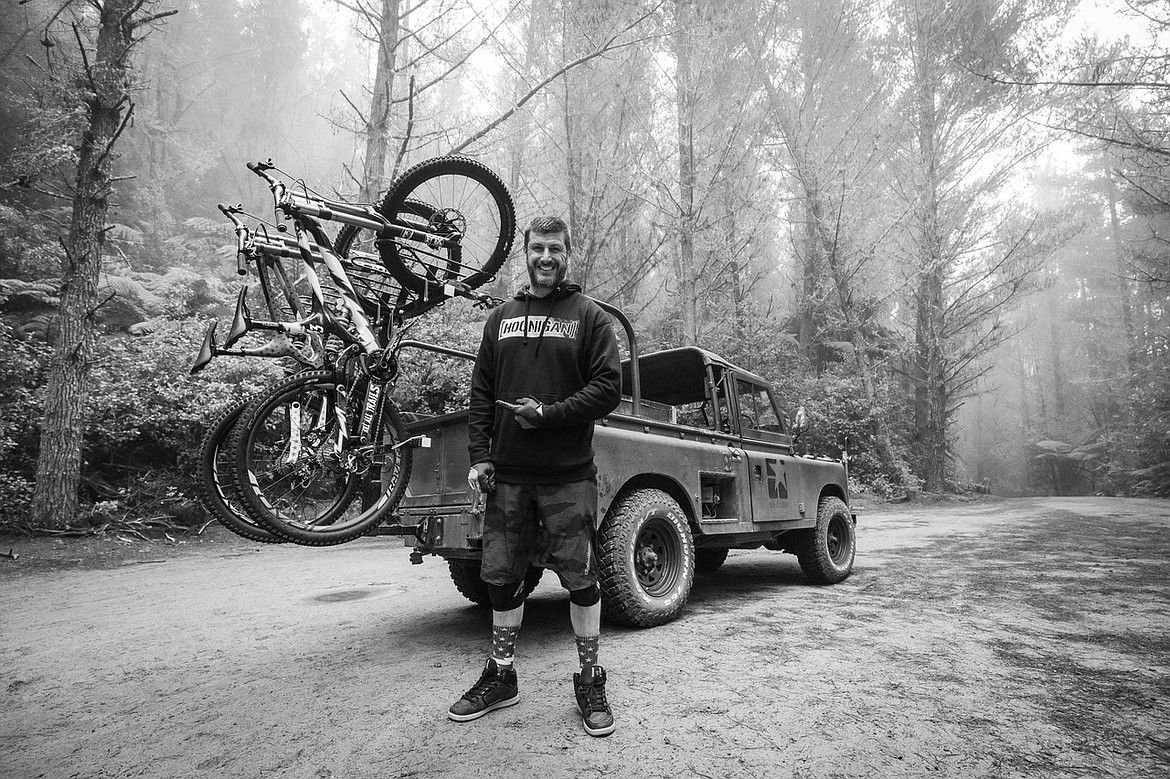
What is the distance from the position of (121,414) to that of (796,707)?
10.2 m

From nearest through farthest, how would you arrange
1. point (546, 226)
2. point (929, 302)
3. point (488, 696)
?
point (488, 696), point (546, 226), point (929, 302)

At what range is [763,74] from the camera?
1417cm

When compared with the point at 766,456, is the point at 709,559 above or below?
below

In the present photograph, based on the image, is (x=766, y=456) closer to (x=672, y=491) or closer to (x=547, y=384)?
(x=672, y=491)

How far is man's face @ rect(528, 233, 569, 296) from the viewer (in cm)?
276

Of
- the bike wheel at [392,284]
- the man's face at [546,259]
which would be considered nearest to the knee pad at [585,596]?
the man's face at [546,259]

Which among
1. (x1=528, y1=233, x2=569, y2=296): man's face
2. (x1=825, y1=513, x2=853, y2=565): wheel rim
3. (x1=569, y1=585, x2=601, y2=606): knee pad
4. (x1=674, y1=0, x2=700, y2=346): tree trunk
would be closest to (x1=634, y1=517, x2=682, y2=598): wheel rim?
(x1=569, y1=585, x2=601, y2=606): knee pad

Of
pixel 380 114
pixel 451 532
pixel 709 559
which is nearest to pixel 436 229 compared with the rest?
pixel 451 532

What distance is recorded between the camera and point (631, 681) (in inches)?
111

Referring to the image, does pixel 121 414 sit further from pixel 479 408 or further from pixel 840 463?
pixel 840 463

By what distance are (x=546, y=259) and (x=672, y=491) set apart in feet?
6.89

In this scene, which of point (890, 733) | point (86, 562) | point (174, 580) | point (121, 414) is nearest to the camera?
point (890, 733)

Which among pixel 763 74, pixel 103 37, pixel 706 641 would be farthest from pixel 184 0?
pixel 706 641

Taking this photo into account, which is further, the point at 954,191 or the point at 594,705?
the point at 954,191
